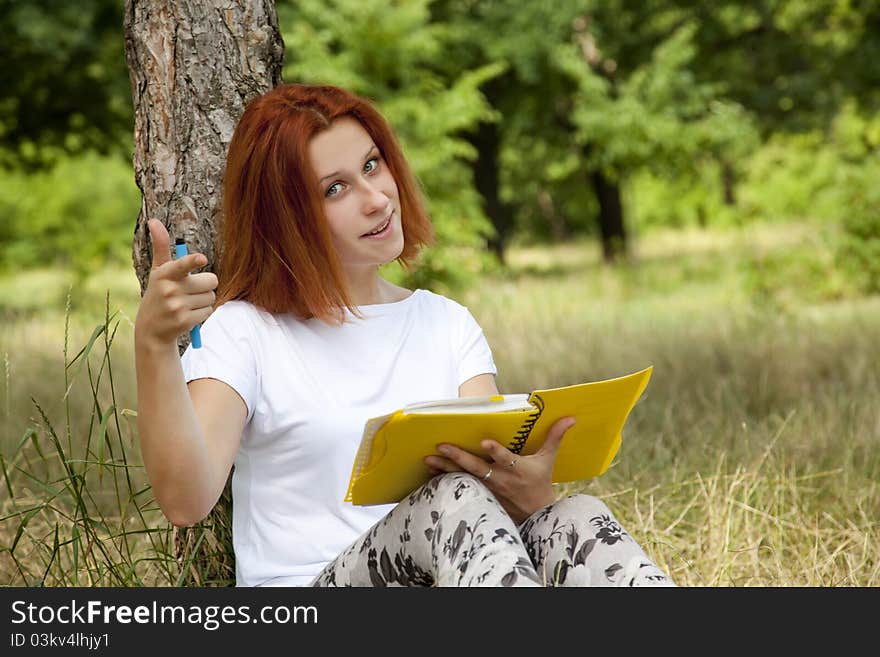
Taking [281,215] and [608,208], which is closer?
[281,215]

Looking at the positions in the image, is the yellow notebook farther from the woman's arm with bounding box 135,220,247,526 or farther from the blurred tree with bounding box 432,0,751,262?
the blurred tree with bounding box 432,0,751,262

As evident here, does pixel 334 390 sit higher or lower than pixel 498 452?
higher

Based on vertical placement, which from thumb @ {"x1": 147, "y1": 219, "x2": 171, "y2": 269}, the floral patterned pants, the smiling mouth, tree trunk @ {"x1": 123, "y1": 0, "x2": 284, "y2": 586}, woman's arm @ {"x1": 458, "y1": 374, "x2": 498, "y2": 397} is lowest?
the floral patterned pants

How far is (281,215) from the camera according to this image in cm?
231

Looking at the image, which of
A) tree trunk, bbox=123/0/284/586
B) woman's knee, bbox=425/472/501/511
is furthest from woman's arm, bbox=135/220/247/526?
tree trunk, bbox=123/0/284/586

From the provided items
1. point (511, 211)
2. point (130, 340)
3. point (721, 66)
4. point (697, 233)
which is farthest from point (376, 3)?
point (511, 211)

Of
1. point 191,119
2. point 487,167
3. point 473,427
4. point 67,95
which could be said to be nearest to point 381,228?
point 473,427

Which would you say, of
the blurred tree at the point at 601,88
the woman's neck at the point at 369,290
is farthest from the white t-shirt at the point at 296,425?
the blurred tree at the point at 601,88

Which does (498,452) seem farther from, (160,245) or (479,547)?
(160,245)

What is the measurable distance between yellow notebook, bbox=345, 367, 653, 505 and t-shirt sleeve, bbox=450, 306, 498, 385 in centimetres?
35

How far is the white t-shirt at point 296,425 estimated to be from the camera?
224 cm

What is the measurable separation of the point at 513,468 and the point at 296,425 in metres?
0.47

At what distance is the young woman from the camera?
203 cm
